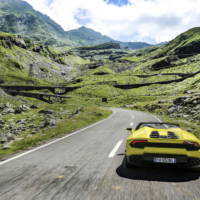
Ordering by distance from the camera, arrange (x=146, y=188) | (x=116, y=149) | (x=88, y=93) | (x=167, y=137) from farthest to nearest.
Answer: (x=88, y=93), (x=116, y=149), (x=167, y=137), (x=146, y=188)

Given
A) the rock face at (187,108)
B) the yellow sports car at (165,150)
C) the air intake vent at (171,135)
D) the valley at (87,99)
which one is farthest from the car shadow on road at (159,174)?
the rock face at (187,108)

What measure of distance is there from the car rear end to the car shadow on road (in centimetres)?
32

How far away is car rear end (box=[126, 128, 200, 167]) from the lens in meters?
5.47

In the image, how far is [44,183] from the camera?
5133mm

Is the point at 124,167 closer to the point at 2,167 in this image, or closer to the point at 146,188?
the point at 146,188

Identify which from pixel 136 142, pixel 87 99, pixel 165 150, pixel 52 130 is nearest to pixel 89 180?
pixel 136 142

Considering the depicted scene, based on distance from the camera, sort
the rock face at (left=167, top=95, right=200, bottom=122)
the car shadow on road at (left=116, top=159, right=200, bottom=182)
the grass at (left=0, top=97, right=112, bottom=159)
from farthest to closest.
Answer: the rock face at (left=167, top=95, right=200, bottom=122) → the grass at (left=0, top=97, right=112, bottom=159) → the car shadow on road at (left=116, top=159, right=200, bottom=182)

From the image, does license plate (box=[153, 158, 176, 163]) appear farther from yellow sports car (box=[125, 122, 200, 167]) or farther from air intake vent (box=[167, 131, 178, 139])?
air intake vent (box=[167, 131, 178, 139])

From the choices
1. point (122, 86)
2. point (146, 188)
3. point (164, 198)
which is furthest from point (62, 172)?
point (122, 86)

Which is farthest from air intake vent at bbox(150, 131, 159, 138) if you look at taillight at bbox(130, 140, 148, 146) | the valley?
the valley

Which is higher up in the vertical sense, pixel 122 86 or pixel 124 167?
pixel 122 86

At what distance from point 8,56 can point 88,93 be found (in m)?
113

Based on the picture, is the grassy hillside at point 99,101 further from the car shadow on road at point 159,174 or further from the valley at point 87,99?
the car shadow on road at point 159,174

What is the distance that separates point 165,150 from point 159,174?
2.39 ft
